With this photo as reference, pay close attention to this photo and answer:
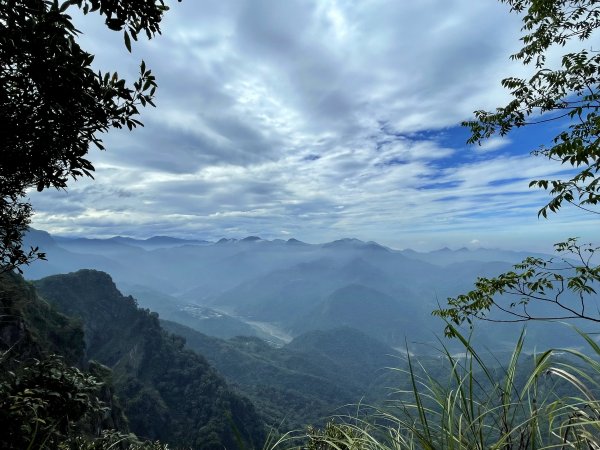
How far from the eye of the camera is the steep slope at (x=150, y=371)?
95.8 m

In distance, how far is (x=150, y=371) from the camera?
4936 inches

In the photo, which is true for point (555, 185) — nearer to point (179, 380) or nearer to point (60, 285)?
point (179, 380)

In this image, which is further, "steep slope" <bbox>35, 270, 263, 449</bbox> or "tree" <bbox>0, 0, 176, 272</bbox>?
"steep slope" <bbox>35, 270, 263, 449</bbox>

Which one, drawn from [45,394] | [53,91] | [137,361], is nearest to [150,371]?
[137,361]

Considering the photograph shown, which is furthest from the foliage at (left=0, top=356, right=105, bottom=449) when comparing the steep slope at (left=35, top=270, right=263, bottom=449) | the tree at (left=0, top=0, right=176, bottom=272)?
the steep slope at (left=35, top=270, right=263, bottom=449)

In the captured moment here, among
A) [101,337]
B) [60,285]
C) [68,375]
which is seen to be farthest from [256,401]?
[68,375]

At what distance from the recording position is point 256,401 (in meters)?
155

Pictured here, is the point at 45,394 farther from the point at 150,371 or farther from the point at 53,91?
the point at 150,371

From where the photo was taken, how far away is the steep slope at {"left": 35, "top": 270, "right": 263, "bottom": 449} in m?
95.8

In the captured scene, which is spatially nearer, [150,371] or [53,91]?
[53,91]

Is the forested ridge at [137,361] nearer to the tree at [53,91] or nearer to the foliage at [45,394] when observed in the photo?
the foliage at [45,394]

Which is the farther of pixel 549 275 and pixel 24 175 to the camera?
pixel 549 275

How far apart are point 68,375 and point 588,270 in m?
8.78

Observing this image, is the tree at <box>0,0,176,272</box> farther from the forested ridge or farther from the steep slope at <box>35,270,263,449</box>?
the steep slope at <box>35,270,263,449</box>
